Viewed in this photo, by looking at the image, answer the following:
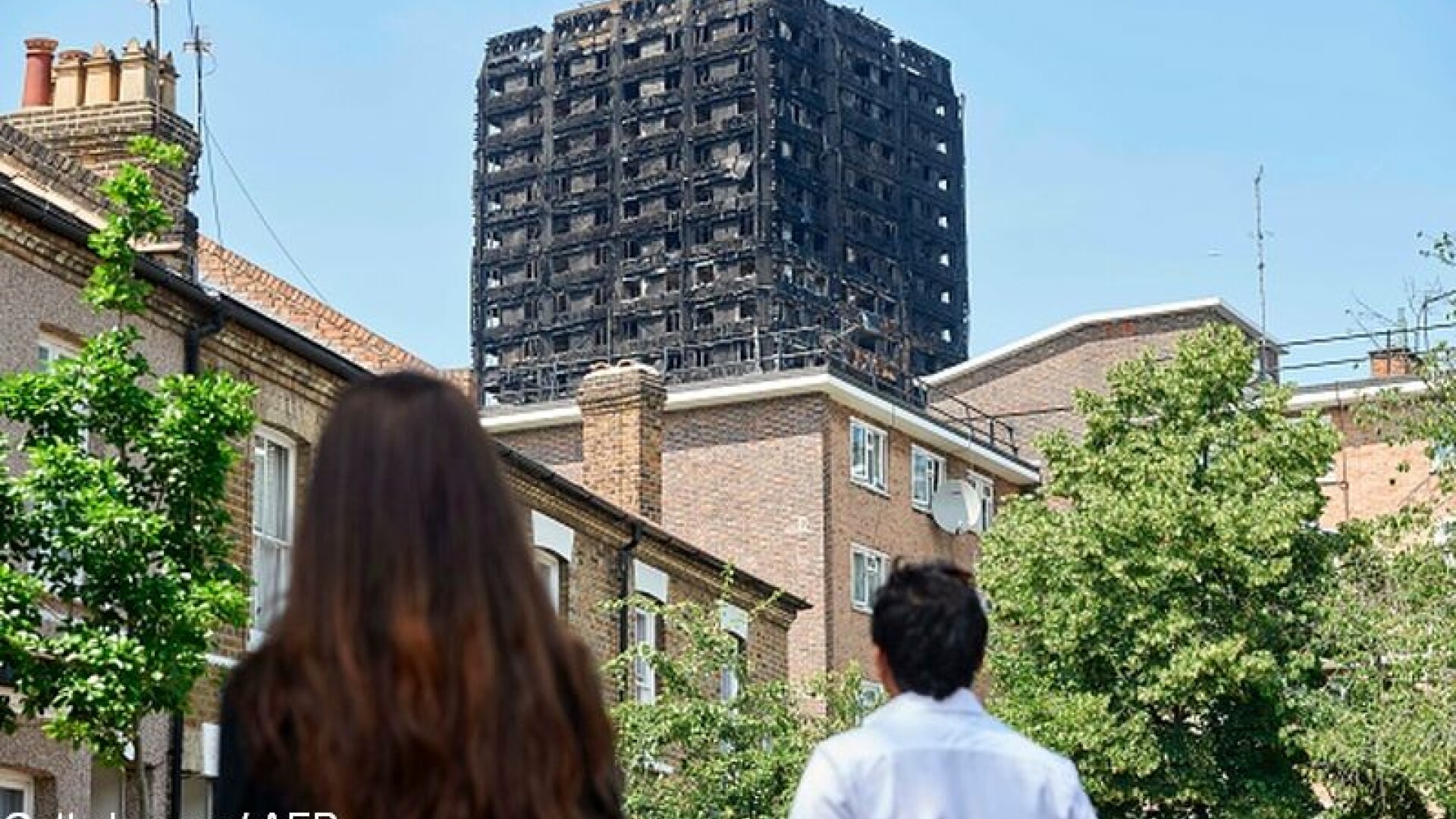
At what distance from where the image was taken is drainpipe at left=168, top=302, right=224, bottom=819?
75.5ft

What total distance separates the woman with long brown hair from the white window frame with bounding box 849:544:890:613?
47199 millimetres

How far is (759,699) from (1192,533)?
36.6 ft

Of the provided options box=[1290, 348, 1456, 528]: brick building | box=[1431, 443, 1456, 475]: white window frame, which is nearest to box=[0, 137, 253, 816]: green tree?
box=[1431, 443, 1456, 475]: white window frame

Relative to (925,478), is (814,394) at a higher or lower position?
higher

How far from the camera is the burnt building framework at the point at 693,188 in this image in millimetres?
121312

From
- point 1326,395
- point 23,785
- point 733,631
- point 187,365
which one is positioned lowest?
point 23,785

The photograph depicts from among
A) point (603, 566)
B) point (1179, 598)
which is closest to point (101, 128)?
point (603, 566)

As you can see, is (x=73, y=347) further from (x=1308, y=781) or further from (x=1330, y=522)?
(x=1330, y=522)

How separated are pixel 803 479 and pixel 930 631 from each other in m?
45.0

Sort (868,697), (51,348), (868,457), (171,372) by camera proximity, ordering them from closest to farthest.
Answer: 1. (51,348)
2. (171,372)
3. (868,697)
4. (868,457)

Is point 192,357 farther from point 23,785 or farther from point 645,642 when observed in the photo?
point 645,642

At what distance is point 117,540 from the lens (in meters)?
16.5

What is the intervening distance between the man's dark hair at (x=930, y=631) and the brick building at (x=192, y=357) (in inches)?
447

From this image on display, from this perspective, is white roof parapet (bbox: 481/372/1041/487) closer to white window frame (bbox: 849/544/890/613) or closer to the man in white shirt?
white window frame (bbox: 849/544/890/613)
